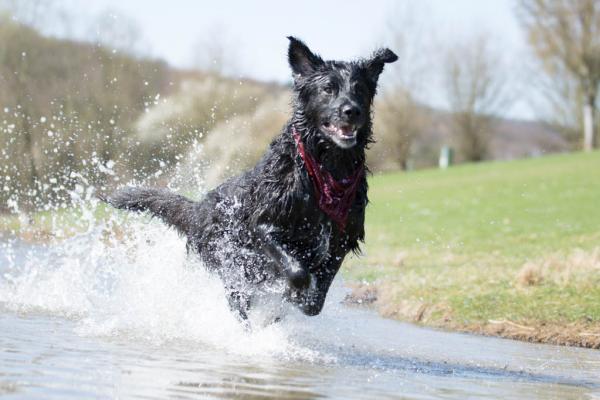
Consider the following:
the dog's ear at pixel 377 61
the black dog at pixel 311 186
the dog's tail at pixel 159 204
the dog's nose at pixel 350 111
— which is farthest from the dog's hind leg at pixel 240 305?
the dog's ear at pixel 377 61

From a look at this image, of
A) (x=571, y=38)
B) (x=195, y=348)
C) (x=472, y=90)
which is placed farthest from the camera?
(x=472, y=90)

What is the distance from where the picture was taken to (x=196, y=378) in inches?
195

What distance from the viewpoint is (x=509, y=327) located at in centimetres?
867

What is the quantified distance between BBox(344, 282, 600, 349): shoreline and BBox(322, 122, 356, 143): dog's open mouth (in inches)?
128

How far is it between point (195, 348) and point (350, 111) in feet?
6.68

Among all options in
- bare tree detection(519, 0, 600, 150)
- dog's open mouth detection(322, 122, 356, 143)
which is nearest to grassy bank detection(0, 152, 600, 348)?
dog's open mouth detection(322, 122, 356, 143)

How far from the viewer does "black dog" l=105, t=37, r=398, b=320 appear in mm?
6500

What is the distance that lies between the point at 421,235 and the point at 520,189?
33.4ft

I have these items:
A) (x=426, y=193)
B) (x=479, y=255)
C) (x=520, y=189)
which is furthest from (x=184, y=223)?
(x=426, y=193)

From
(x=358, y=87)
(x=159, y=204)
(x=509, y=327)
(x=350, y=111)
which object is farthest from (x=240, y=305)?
(x=509, y=327)

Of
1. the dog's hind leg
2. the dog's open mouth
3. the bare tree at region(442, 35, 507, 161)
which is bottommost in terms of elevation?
the dog's hind leg

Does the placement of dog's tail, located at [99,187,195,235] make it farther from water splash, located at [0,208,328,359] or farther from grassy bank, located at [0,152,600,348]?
grassy bank, located at [0,152,600,348]

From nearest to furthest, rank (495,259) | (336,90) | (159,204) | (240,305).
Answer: (336,90) → (240,305) → (159,204) → (495,259)

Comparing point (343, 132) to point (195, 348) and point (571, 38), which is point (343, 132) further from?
point (571, 38)
